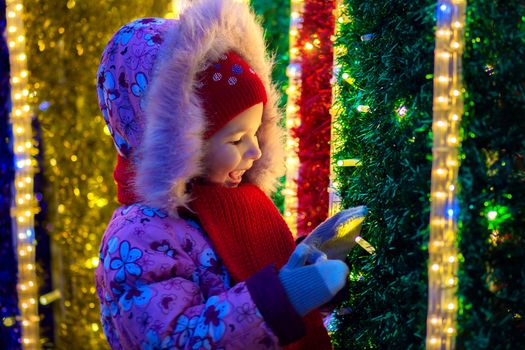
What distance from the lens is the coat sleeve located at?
148cm

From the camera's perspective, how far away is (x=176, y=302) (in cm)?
151

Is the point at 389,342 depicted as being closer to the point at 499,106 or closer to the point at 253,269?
the point at 253,269

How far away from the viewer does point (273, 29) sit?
4473 mm

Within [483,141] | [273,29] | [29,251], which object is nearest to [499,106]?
[483,141]

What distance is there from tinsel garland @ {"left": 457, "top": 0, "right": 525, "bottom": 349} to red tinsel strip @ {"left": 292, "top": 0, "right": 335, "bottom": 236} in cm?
124

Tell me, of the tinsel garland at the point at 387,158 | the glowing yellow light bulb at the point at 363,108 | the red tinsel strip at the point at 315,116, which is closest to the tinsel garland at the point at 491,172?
the tinsel garland at the point at 387,158

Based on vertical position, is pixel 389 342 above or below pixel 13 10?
below

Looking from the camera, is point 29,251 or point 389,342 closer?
point 389,342

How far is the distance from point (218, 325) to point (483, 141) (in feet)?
2.38

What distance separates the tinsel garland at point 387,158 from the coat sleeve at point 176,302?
1.10ft

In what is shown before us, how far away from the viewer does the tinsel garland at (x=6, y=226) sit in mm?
2434

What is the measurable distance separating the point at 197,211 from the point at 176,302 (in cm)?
30

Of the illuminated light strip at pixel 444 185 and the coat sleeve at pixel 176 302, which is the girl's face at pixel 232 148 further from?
the illuminated light strip at pixel 444 185

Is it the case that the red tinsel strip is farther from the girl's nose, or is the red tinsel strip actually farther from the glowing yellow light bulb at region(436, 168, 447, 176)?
the glowing yellow light bulb at region(436, 168, 447, 176)
